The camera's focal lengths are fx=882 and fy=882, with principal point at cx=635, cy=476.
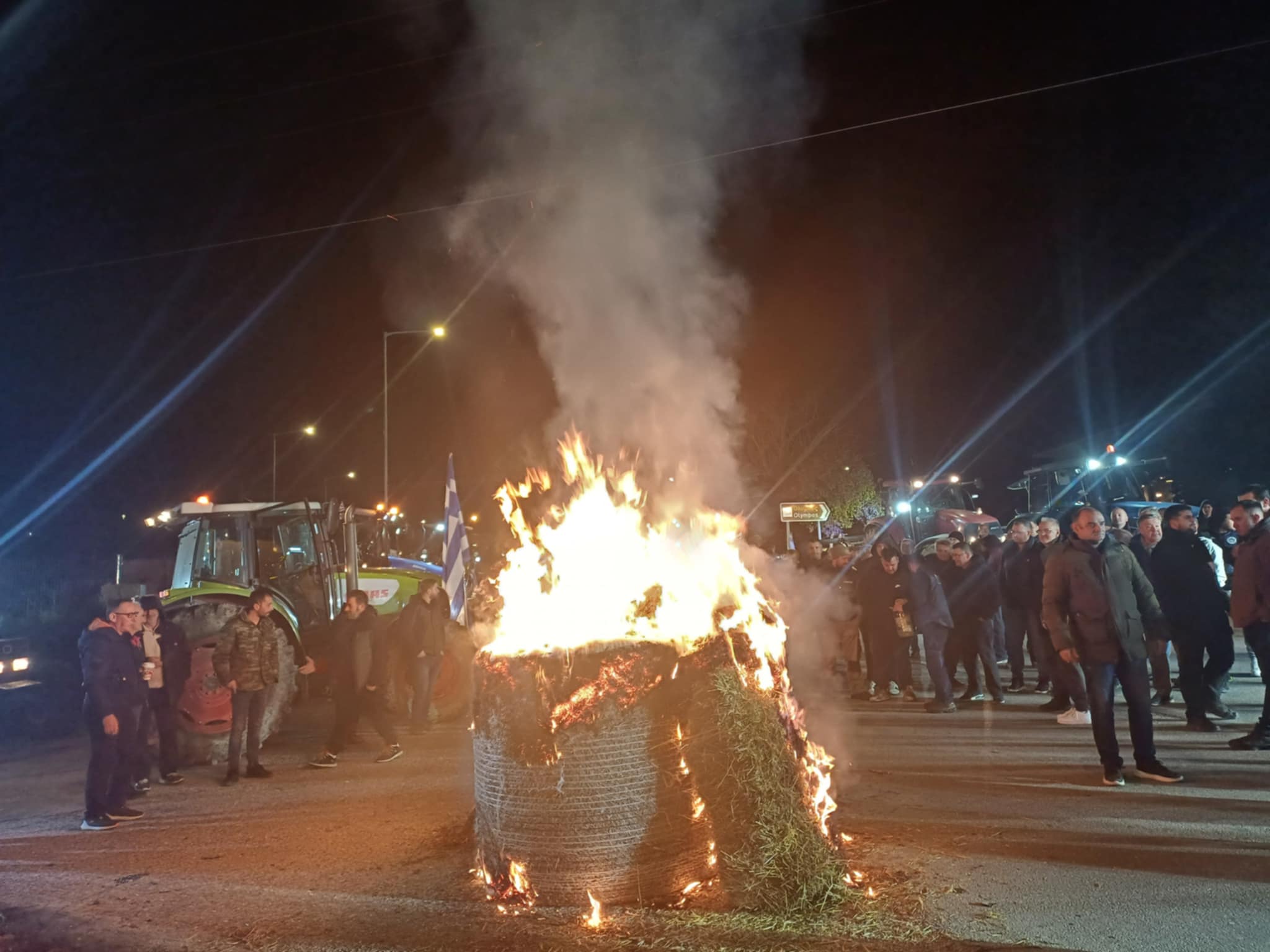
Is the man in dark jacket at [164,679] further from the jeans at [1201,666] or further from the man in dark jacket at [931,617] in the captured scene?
the jeans at [1201,666]

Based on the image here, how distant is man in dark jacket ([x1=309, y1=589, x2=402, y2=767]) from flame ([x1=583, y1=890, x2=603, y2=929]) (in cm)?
456

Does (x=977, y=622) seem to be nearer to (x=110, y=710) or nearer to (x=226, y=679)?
(x=226, y=679)

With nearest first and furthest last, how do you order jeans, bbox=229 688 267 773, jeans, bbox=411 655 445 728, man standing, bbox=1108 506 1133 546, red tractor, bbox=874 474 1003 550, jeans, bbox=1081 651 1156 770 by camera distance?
jeans, bbox=1081 651 1156 770 → jeans, bbox=229 688 267 773 → jeans, bbox=411 655 445 728 → man standing, bbox=1108 506 1133 546 → red tractor, bbox=874 474 1003 550

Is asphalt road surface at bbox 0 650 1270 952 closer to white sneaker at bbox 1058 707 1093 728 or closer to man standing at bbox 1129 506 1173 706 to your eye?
white sneaker at bbox 1058 707 1093 728

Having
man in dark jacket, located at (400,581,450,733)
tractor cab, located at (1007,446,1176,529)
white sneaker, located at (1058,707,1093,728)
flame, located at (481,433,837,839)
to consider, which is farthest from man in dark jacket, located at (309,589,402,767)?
tractor cab, located at (1007,446,1176,529)

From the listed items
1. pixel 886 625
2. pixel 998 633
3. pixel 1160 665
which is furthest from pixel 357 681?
pixel 1160 665

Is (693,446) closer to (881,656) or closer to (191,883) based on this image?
(881,656)

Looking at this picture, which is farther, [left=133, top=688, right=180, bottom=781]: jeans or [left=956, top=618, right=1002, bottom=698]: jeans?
[left=956, top=618, right=1002, bottom=698]: jeans

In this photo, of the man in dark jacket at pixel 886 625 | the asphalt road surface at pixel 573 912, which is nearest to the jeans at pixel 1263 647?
the asphalt road surface at pixel 573 912

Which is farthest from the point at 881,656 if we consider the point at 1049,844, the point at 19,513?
the point at 19,513

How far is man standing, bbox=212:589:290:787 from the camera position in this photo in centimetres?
805

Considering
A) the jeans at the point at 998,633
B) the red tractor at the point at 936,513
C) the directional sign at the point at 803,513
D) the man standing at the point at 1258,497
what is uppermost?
the red tractor at the point at 936,513

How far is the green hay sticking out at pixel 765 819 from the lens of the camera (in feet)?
13.8

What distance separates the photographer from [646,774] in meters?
4.50
